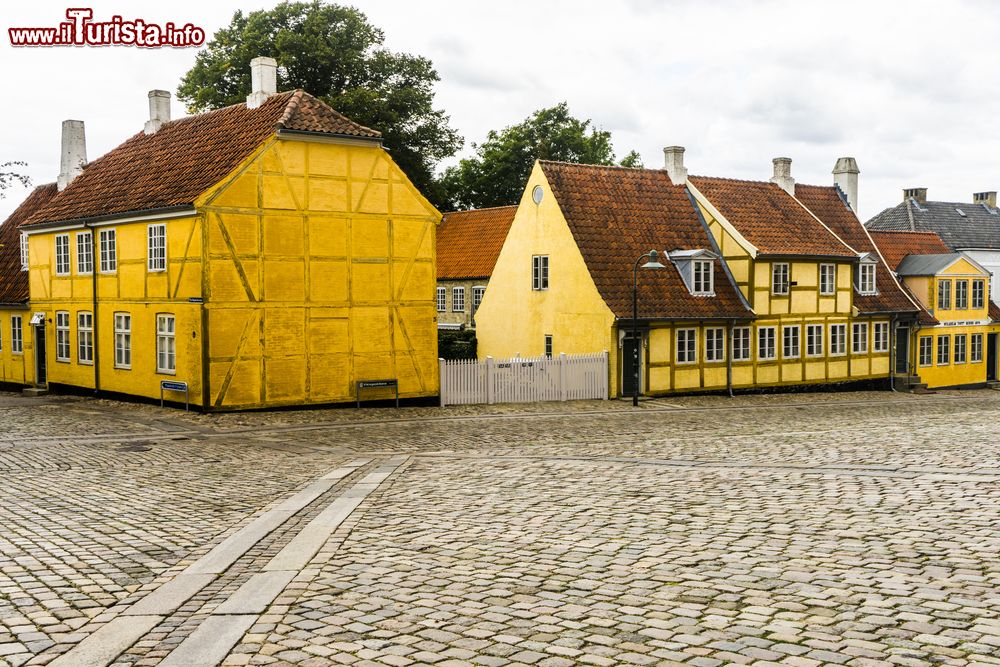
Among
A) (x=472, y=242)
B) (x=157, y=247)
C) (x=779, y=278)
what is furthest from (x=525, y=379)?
(x=472, y=242)

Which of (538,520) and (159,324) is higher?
(159,324)

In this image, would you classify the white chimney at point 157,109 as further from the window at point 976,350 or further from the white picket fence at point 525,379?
the window at point 976,350

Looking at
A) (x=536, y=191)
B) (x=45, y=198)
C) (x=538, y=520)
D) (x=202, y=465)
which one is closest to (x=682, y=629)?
(x=538, y=520)

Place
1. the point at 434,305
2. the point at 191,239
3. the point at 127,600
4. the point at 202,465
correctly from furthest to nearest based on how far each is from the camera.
Result: the point at 434,305 → the point at 191,239 → the point at 202,465 → the point at 127,600

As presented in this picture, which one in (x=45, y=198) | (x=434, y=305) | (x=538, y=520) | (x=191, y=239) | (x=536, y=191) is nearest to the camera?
(x=538, y=520)

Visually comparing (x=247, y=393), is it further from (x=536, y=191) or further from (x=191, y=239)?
(x=536, y=191)

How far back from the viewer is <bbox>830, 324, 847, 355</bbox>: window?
38156 millimetres

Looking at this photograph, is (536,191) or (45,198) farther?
(45,198)

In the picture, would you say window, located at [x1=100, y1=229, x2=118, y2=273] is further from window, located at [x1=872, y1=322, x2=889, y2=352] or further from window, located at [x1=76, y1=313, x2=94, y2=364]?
window, located at [x1=872, y1=322, x2=889, y2=352]

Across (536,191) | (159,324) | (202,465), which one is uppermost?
(536,191)

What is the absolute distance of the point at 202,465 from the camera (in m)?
16.9

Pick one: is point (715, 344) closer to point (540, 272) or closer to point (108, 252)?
point (540, 272)

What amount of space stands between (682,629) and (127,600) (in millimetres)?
4373

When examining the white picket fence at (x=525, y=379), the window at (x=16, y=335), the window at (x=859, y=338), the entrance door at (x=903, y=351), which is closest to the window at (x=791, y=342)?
the window at (x=859, y=338)
